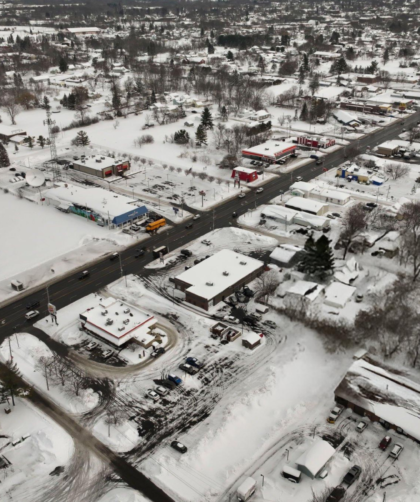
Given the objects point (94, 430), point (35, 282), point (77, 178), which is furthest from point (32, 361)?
point (77, 178)

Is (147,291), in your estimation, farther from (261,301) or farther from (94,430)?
(94,430)

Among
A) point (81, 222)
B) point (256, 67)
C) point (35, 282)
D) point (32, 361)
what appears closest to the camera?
point (32, 361)

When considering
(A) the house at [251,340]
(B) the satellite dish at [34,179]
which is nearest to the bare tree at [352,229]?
(A) the house at [251,340]

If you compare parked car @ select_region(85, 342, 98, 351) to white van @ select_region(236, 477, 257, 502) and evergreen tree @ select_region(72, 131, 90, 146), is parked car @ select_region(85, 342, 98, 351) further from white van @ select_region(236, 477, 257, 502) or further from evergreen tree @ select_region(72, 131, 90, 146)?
evergreen tree @ select_region(72, 131, 90, 146)

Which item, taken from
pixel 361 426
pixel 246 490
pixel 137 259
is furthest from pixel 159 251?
pixel 246 490

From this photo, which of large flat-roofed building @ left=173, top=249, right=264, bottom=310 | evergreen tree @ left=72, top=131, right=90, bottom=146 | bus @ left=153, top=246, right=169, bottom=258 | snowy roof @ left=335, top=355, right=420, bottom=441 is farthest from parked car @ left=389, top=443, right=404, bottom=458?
evergreen tree @ left=72, top=131, right=90, bottom=146

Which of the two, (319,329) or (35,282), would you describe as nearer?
(319,329)
